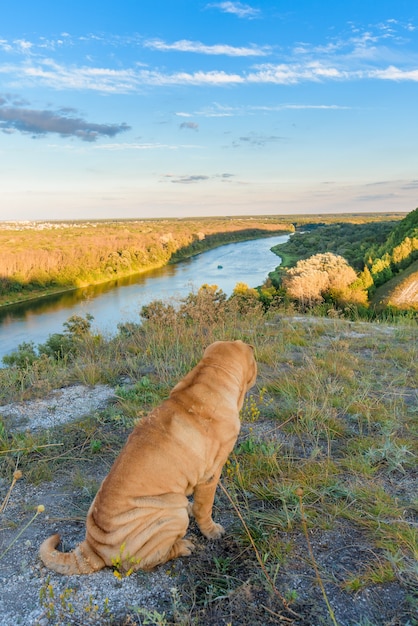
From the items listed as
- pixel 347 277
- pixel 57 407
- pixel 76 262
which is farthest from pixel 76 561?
pixel 76 262

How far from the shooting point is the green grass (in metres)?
2.51

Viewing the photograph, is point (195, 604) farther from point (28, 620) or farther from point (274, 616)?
point (28, 620)

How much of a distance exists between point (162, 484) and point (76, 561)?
0.71 metres

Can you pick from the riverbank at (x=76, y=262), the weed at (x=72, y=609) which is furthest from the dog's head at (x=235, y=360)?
the riverbank at (x=76, y=262)

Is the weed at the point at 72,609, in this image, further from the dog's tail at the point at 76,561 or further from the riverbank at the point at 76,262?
the riverbank at the point at 76,262

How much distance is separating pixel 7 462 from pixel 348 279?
21752mm

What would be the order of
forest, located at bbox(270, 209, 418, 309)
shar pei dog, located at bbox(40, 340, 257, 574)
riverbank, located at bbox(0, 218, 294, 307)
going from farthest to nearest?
riverbank, located at bbox(0, 218, 294, 307)
forest, located at bbox(270, 209, 418, 309)
shar pei dog, located at bbox(40, 340, 257, 574)

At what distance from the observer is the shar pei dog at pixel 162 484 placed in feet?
7.86

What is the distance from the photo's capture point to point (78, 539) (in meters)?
2.99

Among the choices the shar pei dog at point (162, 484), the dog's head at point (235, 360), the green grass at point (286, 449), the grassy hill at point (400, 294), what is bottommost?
the grassy hill at point (400, 294)

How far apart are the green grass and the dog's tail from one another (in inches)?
21.6

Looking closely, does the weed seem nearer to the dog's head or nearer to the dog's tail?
the dog's tail

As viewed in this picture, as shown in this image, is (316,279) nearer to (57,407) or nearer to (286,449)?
(57,407)

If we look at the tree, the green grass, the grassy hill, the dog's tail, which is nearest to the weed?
the dog's tail
